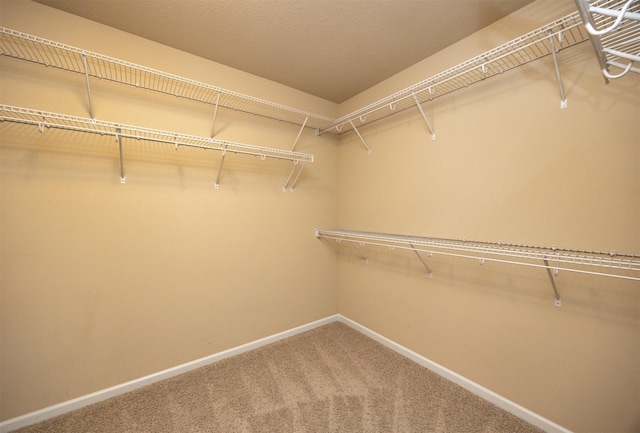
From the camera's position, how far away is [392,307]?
211 cm

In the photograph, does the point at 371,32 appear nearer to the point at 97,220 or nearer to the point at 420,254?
the point at 420,254

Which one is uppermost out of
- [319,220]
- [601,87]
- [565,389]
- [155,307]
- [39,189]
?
[601,87]

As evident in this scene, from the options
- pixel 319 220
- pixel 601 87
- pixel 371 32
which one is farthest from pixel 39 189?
pixel 601 87

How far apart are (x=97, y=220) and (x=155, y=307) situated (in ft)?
2.13

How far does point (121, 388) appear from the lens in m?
1.60

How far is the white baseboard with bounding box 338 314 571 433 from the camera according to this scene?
1.33 m

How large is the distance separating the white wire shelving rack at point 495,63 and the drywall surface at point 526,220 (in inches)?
2.0

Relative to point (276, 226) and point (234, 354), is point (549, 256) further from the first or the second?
point (234, 354)

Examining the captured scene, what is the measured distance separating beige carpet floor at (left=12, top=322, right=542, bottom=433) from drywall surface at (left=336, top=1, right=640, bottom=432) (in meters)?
0.24

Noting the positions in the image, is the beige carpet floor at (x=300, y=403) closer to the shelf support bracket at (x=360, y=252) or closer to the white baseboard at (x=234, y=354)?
the white baseboard at (x=234, y=354)

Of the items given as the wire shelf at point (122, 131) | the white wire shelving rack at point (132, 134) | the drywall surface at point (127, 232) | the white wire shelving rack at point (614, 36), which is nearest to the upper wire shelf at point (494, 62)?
the white wire shelving rack at point (614, 36)

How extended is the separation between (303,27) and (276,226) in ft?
4.67

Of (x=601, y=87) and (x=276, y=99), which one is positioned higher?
(x=276, y=99)

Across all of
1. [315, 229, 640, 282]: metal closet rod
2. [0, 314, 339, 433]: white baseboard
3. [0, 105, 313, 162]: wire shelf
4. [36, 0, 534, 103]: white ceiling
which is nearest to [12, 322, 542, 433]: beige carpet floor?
[0, 314, 339, 433]: white baseboard
